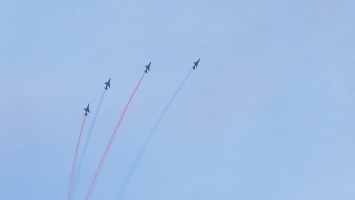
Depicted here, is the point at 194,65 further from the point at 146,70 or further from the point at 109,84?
the point at 109,84

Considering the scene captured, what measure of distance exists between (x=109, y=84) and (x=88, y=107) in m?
4.65

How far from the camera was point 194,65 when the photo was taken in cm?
6950

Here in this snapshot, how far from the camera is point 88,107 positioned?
6738 cm

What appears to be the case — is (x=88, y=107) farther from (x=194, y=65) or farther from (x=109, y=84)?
(x=194, y=65)

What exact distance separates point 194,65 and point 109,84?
1330cm

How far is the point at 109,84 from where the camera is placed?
67938mm

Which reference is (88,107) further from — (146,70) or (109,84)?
(146,70)

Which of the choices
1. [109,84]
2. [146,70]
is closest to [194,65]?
[146,70]

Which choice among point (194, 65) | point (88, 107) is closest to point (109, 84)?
point (88, 107)

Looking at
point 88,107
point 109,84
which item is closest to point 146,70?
point 109,84

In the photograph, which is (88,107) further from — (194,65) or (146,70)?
(194,65)

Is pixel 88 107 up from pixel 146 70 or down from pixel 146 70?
down

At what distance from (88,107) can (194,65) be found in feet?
56.8

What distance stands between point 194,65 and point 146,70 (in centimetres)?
744
